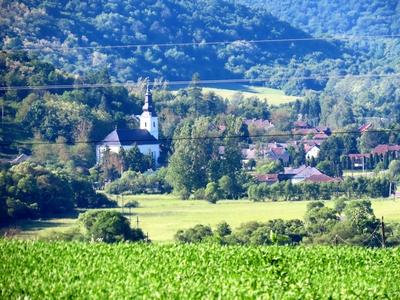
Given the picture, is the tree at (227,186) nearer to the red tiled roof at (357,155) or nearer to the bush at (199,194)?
the bush at (199,194)

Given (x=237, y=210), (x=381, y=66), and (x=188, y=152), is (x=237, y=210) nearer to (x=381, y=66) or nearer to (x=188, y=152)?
(x=188, y=152)

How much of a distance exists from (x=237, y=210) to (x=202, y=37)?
89332 mm

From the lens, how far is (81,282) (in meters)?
14.3

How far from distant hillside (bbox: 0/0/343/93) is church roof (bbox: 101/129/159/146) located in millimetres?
27332

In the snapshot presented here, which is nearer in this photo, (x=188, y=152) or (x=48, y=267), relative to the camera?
(x=48, y=267)

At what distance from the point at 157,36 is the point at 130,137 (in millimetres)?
60221

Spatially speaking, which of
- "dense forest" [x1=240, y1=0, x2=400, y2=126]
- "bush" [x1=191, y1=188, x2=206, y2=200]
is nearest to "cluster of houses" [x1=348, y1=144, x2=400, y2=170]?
"bush" [x1=191, y1=188, x2=206, y2=200]

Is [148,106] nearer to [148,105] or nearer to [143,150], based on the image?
[148,105]

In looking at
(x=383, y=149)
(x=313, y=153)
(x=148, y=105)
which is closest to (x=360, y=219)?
(x=383, y=149)

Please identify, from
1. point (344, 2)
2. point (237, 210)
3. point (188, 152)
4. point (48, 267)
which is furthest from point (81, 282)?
point (344, 2)

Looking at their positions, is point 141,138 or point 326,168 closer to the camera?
point 326,168

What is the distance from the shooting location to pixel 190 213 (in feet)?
181

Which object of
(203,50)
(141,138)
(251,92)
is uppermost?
(203,50)

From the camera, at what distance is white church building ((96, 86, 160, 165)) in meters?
71.1
